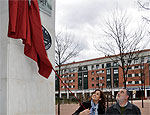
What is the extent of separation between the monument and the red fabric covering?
0.75ft

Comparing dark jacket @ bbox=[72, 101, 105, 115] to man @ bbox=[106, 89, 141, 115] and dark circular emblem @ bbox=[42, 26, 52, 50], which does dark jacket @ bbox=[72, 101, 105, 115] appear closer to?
man @ bbox=[106, 89, 141, 115]

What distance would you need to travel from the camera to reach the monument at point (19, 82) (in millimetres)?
3848

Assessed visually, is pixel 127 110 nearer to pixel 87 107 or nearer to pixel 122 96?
pixel 122 96

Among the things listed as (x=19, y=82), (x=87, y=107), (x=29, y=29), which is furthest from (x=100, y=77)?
(x=29, y=29)

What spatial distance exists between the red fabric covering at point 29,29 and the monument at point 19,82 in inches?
9.0

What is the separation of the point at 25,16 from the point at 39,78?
1.32 metres

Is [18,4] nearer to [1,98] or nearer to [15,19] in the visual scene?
[15,19]

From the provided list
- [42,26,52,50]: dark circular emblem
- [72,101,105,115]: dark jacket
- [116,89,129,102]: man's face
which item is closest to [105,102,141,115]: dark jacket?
[116,89,129,102]: man's face

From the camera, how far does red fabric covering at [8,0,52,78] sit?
3.72m

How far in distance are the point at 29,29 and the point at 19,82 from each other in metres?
0.93

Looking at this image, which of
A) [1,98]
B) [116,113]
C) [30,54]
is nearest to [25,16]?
[30,54]

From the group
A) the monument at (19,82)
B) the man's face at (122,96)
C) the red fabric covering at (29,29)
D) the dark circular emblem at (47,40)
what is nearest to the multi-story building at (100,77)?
the dark circular emblem at (47,40)

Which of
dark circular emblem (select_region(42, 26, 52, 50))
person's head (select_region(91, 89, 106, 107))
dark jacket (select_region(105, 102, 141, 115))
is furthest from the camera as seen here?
dark circular emblem (select_region(42, 26, 52, 50))

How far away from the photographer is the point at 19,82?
13.3ft
